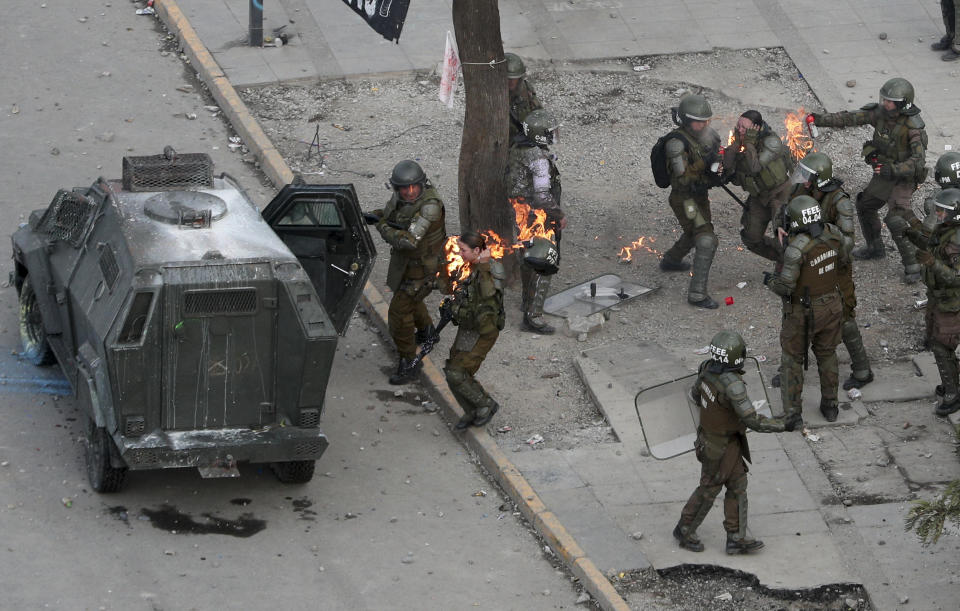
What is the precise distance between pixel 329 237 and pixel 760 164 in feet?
12.9

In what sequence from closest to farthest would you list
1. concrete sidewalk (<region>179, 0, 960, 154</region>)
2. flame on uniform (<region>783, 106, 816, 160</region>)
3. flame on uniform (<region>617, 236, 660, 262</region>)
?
flame on uniform (<region>617, 236, 660, 262</region>) < flame on uniform (<region>783, 106, 816, 160</region>) < concrete sidewalk (<region>179, 0, 960, 154</region>)

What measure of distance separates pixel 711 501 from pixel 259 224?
3640mm

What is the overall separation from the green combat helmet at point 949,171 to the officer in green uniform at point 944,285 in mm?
520

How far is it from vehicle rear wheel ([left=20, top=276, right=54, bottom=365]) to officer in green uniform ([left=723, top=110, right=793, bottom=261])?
230 inches

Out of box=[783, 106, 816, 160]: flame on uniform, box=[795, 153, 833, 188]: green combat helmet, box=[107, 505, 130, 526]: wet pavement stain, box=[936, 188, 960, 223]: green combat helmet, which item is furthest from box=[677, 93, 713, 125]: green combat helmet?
box=[107, 505, 130, 526]: wet pavement stain

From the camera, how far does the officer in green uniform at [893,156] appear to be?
14039 mm

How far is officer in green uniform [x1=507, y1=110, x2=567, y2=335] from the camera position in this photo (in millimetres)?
13398

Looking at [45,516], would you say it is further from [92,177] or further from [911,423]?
[911,423]

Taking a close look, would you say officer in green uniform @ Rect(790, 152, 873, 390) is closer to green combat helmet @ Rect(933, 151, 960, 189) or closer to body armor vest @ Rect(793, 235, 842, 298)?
body armor vest @ Rect(793, 235, 842, 298)

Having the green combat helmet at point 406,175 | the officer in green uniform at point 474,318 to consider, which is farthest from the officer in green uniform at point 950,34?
the officer in green uniform at point 474,318

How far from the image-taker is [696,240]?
14.1 meters

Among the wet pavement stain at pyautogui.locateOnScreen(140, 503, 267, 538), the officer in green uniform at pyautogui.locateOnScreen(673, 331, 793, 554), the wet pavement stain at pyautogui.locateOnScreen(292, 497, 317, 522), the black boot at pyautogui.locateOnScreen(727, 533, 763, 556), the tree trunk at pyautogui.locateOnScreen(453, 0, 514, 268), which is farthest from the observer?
the tree trunk at pyautogui.locateOnScreen(453, 0, 514, 268)

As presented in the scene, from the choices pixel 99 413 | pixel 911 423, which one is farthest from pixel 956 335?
pixel 99 413

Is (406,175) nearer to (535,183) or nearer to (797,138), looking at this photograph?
(535,183)
